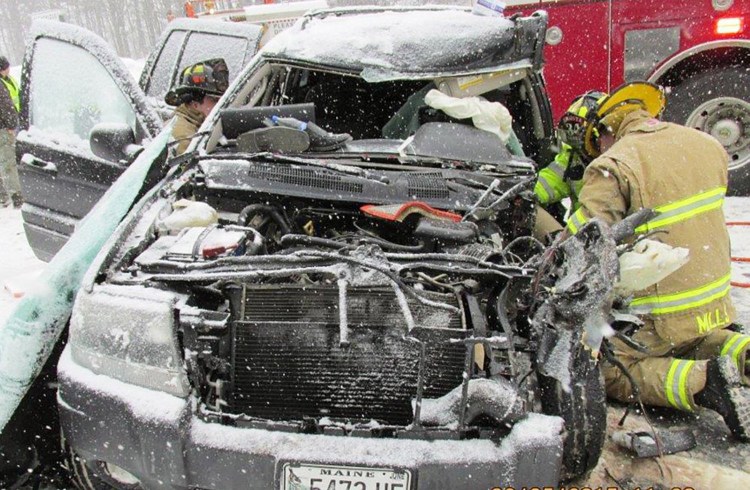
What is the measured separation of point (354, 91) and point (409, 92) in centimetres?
41

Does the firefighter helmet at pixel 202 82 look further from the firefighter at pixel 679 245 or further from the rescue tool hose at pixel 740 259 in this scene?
the rescue tool hose at pixel 740 259

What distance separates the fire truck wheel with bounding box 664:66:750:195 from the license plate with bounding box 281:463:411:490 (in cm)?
557

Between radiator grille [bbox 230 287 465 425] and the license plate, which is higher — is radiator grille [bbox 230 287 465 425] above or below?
above

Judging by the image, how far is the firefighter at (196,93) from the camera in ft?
13.6

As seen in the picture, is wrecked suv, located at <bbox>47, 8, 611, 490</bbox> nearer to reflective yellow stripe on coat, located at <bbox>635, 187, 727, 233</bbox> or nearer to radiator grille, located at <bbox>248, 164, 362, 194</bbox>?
radiator grille, located at <bbox>248, 164, 362, 194</bbox>

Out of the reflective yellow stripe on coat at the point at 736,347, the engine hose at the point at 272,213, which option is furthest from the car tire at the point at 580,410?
the engine hose at the point at 272,213

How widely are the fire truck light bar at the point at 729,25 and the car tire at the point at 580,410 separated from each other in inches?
206

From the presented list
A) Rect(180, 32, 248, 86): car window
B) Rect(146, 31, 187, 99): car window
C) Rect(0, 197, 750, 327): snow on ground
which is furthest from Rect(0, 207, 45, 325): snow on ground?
Rect(180, 32, 248, 86): car window

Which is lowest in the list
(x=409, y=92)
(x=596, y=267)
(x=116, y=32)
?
(x=596, y=267)

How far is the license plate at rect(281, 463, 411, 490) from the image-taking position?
1.68m

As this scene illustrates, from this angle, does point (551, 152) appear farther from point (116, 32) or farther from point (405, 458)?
point (116, 32)

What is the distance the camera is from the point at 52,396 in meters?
2.41

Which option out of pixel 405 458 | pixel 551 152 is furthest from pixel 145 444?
pixel 551 152

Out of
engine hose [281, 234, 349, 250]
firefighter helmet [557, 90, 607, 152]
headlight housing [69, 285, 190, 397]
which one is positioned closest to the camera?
headlight housing [69, 285, 190, 397]
